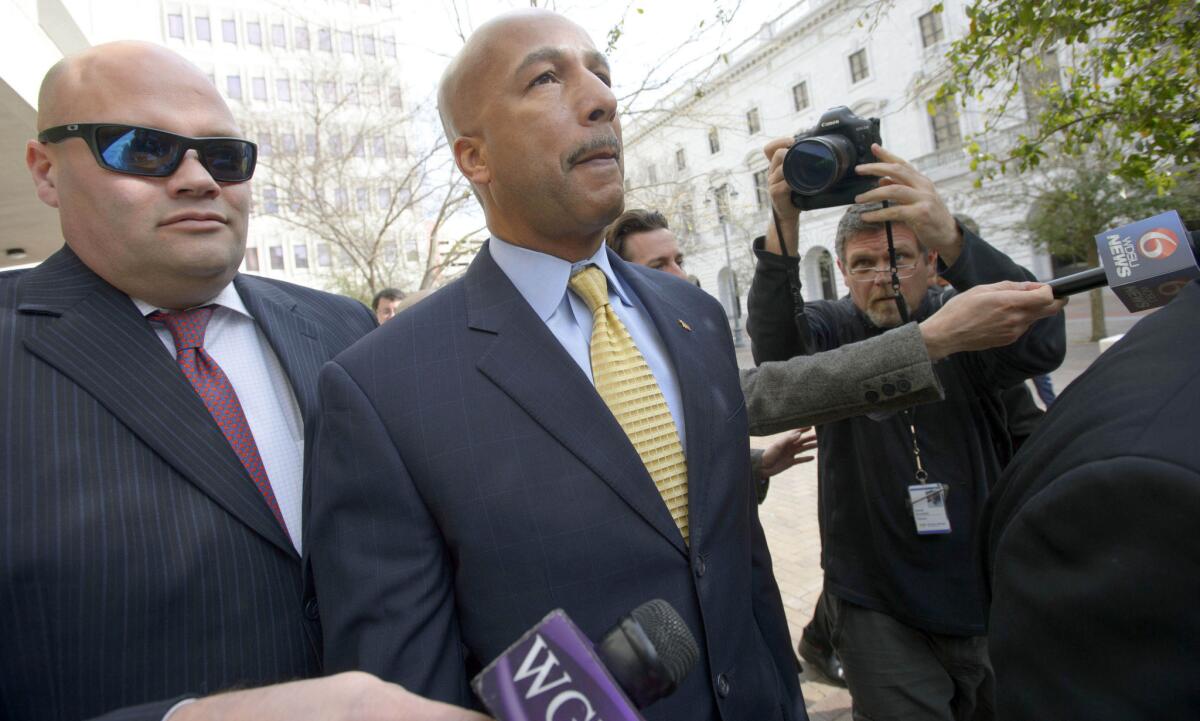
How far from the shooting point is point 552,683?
614 mm

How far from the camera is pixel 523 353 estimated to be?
56.6 inches

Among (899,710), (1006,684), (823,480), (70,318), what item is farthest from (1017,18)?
(70,318)

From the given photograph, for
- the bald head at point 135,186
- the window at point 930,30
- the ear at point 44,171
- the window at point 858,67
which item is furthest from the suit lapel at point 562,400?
the window at point 858,67

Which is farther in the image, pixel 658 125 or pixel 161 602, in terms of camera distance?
pixel 658 125

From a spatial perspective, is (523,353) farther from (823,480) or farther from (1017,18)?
(1017,18)

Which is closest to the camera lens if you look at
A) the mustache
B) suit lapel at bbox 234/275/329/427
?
the mustache

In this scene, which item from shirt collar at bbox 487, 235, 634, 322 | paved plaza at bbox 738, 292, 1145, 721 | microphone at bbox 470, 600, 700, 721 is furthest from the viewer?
paved plaza at bbox 738, 292, 1145, 721

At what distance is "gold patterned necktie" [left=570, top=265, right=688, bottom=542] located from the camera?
1.46 m

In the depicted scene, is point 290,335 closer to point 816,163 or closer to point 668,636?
point 668,636

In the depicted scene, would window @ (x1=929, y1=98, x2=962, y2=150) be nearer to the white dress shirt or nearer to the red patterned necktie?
the white dress shirt

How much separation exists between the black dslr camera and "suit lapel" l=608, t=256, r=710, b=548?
62cm

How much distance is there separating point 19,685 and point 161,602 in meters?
0.25

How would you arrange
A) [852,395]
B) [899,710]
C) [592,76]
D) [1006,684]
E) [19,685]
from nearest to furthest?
1. [1006,684]
2. [19,685]
3. [592,76]
4. [852,395]
5. [899,710]

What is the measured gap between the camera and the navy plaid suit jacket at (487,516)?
1.25 meters
